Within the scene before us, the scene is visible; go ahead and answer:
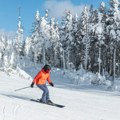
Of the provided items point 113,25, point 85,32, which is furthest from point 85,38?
point 113,25

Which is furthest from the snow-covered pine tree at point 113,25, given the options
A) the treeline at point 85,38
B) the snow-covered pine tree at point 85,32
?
the snow-covered pine tree at point 85,32

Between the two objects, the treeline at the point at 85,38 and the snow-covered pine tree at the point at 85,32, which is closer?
the treeline at the point at 85,38

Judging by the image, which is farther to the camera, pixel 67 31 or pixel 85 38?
pixel 67 31

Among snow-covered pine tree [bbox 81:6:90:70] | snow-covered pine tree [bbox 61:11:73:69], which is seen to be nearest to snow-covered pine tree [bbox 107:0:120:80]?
snow-covered pine tree [bbox 81:6:90:70]

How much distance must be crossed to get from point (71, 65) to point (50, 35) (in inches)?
327

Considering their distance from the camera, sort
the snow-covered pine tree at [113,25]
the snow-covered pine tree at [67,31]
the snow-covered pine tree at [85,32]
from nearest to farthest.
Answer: the snow-covered pine tree at [113,25]
the snow-covered pine tree at [85,32]
the snow-covered pine tree at [67,31]

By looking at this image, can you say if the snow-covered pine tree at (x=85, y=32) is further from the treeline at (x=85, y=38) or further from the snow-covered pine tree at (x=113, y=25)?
the snow-covered pine tree at (x=113, y=25)

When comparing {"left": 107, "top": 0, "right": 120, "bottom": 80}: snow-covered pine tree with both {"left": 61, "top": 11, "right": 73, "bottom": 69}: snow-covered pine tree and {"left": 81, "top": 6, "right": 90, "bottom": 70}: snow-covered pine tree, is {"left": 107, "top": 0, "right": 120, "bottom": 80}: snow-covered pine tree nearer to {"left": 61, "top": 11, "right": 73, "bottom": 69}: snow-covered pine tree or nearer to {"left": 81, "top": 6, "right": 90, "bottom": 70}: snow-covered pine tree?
{"left": 81, "top": 6, "right": 90, "bottom": 70}: snow-covered pine tree

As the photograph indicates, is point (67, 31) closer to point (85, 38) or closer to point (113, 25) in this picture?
point (85, 38)

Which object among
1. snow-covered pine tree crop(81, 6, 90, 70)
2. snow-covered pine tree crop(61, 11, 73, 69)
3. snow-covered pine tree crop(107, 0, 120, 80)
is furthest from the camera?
snow-covered pine tree crop(61, 11, 73, 69)

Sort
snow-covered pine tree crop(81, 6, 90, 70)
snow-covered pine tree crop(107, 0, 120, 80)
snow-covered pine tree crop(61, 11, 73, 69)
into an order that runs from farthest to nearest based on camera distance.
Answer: snow-covered pine tree crop(61, 11, 73, 69), snow-covered pine tree crop(81, 6, 90, 70), snow-covered pine tree crop(107, 0, 120, 80)


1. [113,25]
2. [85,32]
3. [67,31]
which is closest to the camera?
[113,25]

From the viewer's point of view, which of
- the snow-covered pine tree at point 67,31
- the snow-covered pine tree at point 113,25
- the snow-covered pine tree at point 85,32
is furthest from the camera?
the snow-covered pine tree at point 67,31

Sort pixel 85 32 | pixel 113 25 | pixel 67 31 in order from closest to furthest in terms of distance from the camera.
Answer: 1. pixel 113 25
2. pixel 85 32
3. pixel 67 31
